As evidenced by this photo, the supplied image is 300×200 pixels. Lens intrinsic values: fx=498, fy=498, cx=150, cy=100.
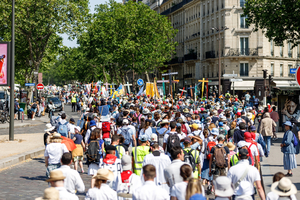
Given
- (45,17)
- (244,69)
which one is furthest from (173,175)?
(244,69)

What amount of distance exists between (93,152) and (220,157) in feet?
8.53

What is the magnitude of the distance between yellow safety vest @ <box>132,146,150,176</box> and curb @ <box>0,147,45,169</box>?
6225mm

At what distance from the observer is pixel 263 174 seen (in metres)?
12.7

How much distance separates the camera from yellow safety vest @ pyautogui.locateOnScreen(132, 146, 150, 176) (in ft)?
28.9

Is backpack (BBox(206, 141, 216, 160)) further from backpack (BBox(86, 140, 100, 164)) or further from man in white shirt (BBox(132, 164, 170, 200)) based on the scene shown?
man in white shirt (BBox(132, 164, 170, 200))

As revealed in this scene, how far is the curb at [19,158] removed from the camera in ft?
46.1

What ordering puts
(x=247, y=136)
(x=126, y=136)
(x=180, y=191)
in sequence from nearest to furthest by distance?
(x=180, y=191) → (x=247, y=136) → (x=126, y=136)

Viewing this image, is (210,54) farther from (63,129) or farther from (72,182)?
(72,182)

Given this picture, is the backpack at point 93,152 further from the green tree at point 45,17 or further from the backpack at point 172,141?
the green tree at point 45,17

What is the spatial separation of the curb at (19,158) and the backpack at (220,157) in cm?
665

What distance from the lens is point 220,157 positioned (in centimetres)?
991

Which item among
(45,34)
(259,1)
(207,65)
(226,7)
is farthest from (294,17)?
(207,65)

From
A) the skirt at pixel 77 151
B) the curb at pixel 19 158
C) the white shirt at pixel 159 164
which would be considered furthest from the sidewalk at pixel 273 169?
the curb at pixel 19 158

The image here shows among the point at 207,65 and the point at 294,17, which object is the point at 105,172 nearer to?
the point at 294,17
